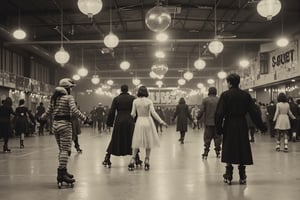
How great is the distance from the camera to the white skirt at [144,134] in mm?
7336

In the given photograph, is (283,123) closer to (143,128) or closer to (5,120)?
(143,128)

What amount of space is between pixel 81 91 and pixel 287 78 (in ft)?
74.4

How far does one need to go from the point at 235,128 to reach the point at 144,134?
6.36ft

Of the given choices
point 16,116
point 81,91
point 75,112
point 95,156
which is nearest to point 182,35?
point 16,116

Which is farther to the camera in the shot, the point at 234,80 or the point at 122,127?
the point at 122,127

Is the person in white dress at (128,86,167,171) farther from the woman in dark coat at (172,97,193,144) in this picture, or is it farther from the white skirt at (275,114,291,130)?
the woman in dark coat at (172,97,193,144)

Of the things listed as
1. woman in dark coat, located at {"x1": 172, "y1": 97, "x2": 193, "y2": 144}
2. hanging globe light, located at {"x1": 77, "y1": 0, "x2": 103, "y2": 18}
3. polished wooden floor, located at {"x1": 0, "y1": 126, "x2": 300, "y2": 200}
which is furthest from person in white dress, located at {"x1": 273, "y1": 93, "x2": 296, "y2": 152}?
hanging globe light, located at {"x1": 77, "y1": 0, "x2": 103, "y2": 18}

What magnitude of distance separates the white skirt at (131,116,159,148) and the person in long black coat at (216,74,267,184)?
64.4 inches

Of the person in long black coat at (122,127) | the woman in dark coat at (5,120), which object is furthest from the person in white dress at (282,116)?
the woman in dark coat at (5,120)

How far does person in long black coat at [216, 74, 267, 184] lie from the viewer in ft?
19.6

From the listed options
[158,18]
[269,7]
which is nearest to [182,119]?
[269,7]

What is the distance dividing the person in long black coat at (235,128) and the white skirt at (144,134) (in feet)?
5.37

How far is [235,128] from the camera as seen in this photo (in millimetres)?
6031

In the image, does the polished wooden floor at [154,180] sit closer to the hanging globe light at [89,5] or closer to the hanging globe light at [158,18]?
the hanging globe light at [158,18]
